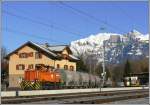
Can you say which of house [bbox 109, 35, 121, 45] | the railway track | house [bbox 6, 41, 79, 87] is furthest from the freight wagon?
the railway track

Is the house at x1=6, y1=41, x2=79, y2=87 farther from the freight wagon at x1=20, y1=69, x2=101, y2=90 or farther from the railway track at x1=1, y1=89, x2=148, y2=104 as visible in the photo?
the railway track at x1=1, y1=89, x2=148, y2=104

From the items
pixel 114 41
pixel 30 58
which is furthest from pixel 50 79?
pixel 114 41

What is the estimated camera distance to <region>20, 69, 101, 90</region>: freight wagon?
168 feet

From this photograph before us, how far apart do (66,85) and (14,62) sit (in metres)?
25.4

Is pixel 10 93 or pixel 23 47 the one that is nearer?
pixel 10 93

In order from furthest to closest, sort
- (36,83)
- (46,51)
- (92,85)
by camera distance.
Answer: (46,51)
(92,85)
(36,83)

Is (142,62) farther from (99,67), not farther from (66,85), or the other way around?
(66,85)

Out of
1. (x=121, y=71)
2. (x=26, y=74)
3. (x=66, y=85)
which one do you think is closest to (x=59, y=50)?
(x=66, y=85)

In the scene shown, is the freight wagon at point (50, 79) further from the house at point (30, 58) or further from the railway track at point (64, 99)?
the railway track at point (64, 99)

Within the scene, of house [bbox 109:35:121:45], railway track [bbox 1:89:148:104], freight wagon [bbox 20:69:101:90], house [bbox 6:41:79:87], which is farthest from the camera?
house [bbox 6:41:79:87]

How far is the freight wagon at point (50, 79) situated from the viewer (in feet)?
168

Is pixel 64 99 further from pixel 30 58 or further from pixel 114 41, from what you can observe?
pixel 114 41

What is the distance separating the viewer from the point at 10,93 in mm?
34656

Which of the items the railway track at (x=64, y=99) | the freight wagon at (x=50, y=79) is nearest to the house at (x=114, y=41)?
the freight wagon at (x=50, y=79)
